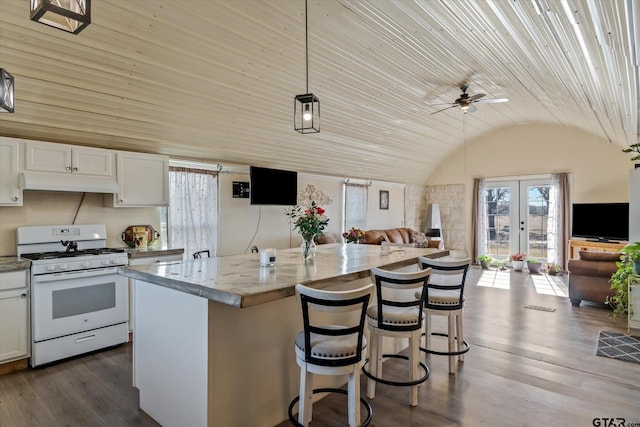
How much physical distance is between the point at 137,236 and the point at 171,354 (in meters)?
2.70

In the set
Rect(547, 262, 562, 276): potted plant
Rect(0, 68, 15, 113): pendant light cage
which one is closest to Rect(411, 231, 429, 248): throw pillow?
Rect(547, 262, 562, 276): potted plant

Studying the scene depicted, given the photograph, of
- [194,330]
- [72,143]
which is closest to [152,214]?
[72,143]

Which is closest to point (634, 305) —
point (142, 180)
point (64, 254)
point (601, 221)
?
point (601, 221)

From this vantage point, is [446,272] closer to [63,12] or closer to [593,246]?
[63,12]

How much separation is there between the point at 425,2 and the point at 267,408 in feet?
11.6

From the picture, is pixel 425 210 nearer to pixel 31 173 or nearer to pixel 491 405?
pixel 491 405

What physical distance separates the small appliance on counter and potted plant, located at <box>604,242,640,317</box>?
5982 mm

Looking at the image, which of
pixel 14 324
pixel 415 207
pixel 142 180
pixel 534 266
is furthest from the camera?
pixel 415 207

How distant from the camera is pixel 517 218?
28.6ft

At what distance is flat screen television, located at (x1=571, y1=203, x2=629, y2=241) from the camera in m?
6.73

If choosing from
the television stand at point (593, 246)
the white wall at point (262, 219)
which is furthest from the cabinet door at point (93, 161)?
the television stand at point (593, 246)

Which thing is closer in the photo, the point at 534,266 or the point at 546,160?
the point at 534,266

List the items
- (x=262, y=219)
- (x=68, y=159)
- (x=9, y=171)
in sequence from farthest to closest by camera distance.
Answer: (x=262, y=219)
(x=68, y=159)
(x=9, y=171)

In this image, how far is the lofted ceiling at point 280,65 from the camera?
2840mm
